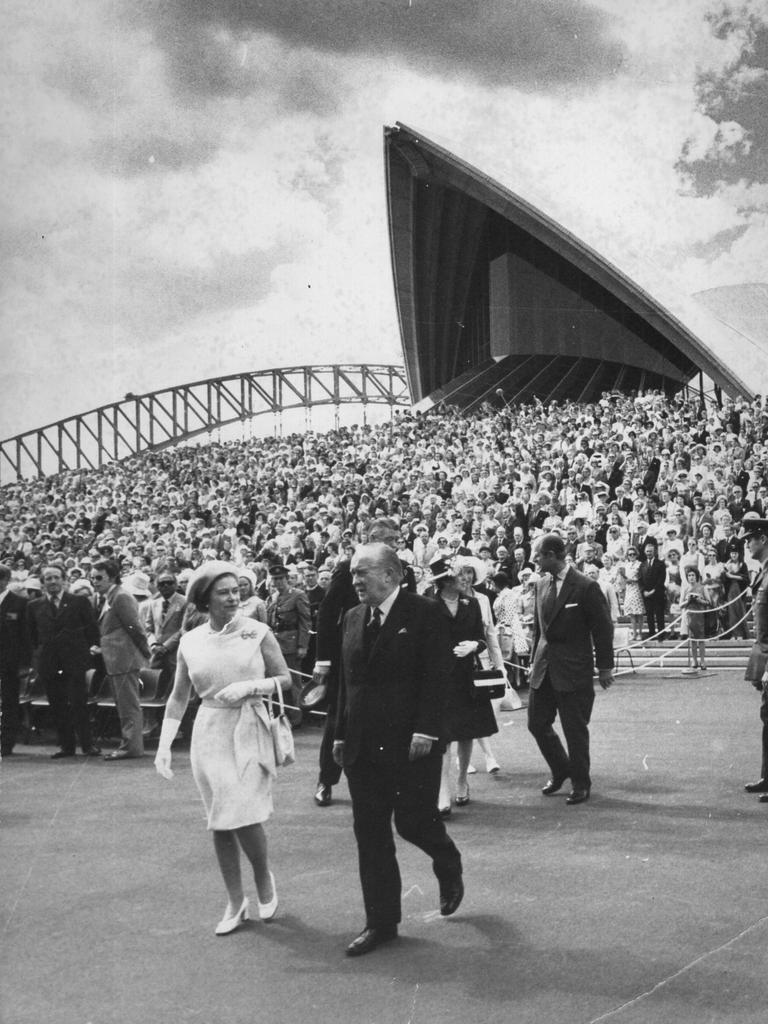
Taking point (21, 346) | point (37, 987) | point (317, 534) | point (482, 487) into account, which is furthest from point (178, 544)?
point (37, 987)

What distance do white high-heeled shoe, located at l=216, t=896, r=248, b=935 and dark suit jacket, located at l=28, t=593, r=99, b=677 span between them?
5.37 meters

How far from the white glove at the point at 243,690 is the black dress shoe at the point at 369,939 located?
100 centimetres

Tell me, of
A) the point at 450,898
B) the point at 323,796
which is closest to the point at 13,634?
the point at 323,796

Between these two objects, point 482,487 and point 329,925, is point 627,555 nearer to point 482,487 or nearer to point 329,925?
point 482,487

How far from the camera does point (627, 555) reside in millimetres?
15180

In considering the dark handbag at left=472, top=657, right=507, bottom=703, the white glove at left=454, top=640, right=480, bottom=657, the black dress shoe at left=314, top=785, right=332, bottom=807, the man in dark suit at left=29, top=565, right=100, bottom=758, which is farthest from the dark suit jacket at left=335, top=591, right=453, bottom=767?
the man in dark suit at left=29, top=565, right=100, bottom=758

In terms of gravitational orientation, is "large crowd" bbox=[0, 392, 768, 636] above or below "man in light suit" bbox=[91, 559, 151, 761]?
above

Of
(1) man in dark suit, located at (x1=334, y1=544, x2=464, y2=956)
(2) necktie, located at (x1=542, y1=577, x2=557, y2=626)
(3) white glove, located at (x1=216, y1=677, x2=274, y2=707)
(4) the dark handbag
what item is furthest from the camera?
(2) necktie, located at (x1=542, y1=577, x2=557, y2=626)

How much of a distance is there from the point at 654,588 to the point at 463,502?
222 inches

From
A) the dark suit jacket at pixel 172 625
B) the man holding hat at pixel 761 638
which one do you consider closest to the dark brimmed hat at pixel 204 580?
the man holding hat at pixel 761 638

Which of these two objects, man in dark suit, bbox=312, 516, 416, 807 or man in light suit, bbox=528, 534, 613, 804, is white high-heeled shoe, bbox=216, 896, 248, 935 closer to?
man in dark suit, bbox=312, 516, 416, 807

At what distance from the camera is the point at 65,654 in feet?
31.3

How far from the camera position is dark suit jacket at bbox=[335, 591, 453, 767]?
4355 mm

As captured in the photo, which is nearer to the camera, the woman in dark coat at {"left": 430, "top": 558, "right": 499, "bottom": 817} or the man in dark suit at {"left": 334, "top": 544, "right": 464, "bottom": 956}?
the man in dark suit at {"left": 334, "top": 544, "right": 464, "bottom": 956}
